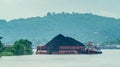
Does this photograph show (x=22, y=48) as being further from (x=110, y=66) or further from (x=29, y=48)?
(x=110, y=66)

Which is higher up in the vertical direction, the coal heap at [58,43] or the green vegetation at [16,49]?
the coal heap at [58,43]

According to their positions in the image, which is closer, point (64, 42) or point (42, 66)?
point (42, 66)

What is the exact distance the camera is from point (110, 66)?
9181 cm

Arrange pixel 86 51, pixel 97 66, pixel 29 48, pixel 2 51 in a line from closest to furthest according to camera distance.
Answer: pixel 97 66 < pixel 2 51 < pixel 29 48 < pixel 86 51

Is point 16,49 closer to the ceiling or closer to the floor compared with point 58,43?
closer to the floor

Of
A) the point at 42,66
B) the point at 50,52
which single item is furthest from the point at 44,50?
the point at 42,66

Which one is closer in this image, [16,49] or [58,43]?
[16,49]

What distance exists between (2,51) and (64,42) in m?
46.2

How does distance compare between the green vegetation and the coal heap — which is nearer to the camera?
the green vegetation

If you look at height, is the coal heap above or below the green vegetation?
above

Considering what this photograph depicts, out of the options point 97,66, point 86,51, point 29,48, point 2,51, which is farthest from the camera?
point 86,51

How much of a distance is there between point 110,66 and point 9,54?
6122 centimetres

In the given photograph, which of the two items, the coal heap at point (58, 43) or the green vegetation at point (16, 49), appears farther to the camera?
the coal heap at point (58, 43)

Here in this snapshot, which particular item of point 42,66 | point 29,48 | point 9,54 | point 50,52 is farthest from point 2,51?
point 42,66
